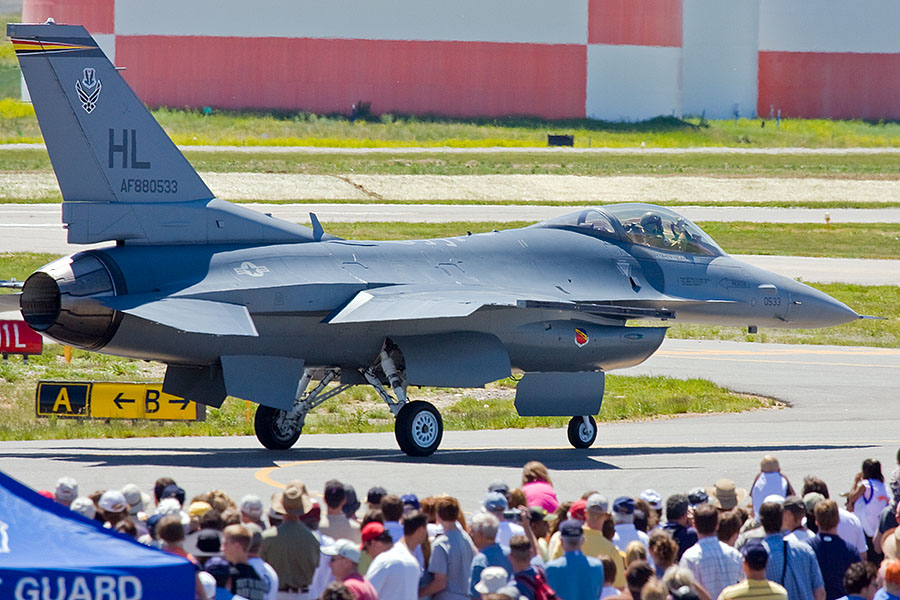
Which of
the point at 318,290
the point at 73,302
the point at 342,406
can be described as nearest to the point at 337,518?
the point at 73,302

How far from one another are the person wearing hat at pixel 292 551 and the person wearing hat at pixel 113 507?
1.02 metres

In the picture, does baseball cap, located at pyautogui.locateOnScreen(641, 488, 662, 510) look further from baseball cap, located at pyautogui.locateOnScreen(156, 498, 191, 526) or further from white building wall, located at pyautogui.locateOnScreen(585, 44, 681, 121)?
white building wall, located at pyautogui.locateOnScreen(585, 44, 681, 121)

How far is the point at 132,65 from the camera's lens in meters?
82.9

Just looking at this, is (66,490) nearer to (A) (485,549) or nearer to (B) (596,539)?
(A) (485,549)

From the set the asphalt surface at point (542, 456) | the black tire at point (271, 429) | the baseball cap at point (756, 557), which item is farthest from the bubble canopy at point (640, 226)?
the baseball cap at point (756, 557)

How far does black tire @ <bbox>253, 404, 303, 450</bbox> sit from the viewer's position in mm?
19031

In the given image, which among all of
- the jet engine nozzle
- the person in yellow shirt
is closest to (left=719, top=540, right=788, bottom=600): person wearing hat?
the person in yellow shirt

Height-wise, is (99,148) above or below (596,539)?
above

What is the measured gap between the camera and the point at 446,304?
705 inches

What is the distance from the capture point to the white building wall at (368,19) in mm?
82688

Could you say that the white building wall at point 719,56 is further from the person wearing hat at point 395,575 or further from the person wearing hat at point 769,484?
the person wearing hat at point 395,575

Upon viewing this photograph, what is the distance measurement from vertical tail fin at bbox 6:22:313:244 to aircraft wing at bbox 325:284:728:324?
7.39 ft

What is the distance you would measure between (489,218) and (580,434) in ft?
107

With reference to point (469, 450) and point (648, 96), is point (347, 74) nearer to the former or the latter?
point (648, 96)
